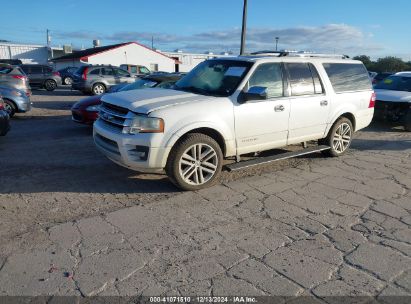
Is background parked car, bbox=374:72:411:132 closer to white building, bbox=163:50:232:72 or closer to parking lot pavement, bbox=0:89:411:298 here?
parking lot pavement, bbox=0:89:411:298

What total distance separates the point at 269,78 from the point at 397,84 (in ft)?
26.4

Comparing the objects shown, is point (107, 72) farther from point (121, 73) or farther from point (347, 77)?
point (347, 77)

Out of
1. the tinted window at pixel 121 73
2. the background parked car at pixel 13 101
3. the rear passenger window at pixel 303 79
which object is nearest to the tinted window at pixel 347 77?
the rear passenger window at pixel 303 79

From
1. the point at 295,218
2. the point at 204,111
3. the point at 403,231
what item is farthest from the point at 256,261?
the point at 204,111

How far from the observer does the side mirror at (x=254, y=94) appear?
17.0 feet

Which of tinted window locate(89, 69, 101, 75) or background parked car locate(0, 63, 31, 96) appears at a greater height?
tinted window locate(89, 69, 101, 75)

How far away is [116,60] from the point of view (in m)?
44.8

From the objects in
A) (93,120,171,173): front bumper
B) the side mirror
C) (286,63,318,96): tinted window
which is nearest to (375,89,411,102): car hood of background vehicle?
(286,63,318,96): tinted window

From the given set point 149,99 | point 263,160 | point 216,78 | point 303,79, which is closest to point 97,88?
point 216,78

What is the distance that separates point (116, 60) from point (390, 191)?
43384 millimetres

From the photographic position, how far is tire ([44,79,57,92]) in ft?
78.6

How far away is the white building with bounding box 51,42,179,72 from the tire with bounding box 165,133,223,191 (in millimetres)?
40653

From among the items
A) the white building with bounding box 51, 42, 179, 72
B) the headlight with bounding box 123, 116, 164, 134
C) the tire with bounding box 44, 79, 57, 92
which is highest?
the white building with bounding box 51, 42, 179, 72

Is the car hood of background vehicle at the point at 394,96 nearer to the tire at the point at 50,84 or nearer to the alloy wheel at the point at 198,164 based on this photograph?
the alloy wheel at the point at 198,164
